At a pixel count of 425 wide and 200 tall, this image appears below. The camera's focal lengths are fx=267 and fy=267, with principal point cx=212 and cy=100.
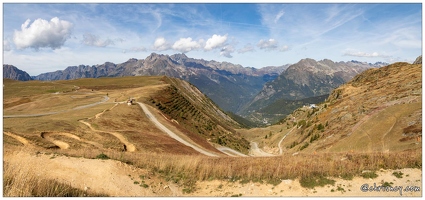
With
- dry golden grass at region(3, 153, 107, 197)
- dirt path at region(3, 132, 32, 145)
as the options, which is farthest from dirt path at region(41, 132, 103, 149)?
dry golden grass at region(3, 153, 107, 197)

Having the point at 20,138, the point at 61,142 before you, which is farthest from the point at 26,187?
the point at 61,142

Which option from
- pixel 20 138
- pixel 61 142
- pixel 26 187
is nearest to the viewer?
pixel 26 187

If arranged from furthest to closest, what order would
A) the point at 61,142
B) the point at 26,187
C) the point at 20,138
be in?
1. the point at 61,142
2. the point at 20,138
3. the point at 26,187

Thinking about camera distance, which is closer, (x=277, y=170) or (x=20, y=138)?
(x=277, y=170)

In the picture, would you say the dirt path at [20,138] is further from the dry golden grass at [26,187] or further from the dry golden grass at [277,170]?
the dry golden grass at [26,187]

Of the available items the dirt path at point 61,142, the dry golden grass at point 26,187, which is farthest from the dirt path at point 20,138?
the dry golden grass at point 26,187

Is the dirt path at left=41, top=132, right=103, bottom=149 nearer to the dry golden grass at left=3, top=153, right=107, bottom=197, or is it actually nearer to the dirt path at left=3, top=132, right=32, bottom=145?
the dirt path at left=3, top=132, right=32, bottom=145

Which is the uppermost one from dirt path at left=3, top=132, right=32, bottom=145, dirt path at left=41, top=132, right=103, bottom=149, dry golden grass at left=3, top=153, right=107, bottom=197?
dry golden grass at left=3, top=153, right=107, bottom=197

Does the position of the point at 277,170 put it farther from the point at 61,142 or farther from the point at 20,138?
the point at 20,138

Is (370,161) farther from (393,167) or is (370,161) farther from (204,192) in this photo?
(204,192)

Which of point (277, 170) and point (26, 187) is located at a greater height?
point (26, 187)

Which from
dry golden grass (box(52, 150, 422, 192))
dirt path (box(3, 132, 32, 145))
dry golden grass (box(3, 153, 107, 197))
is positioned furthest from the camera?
dirt path (box(3, 132, 32, 145))

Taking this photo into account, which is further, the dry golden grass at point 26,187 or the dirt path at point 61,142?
the dirt path at point 61,142

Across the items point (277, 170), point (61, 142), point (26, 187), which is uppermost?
point (26, 187)
